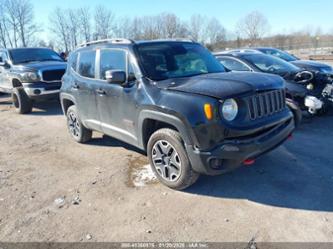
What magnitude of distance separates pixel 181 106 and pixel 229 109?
21.6 inches

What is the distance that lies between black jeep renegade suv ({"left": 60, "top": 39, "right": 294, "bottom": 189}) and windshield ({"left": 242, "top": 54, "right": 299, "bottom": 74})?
7.79 ft

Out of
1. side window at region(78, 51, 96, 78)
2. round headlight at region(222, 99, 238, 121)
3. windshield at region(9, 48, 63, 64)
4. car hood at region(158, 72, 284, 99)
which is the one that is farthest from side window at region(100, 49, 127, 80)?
windshield at region(9, 48, 63, 64)

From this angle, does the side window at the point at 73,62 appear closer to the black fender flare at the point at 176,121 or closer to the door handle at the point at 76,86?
the door handle at the point at 76,86

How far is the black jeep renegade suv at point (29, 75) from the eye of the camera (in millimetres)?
8886

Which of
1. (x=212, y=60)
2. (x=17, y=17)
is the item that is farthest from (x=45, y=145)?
(x=17, y=17)

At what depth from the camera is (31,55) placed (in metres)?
10.3

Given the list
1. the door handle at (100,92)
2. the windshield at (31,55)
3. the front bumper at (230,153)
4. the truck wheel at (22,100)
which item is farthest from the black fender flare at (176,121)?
the windshield at (31,55)

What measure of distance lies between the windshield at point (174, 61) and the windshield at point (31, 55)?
731 centimetres

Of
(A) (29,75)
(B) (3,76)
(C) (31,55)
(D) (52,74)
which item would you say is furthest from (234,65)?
(B) (3,76)

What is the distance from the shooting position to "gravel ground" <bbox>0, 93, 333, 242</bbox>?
3.09 m

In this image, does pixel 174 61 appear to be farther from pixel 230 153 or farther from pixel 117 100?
pixel 230 153

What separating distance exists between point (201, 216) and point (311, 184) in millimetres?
1636

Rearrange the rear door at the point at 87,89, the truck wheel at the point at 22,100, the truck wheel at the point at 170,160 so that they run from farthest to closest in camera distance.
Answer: the truck wheel at the point at 22,100
the rear door at the point at 87,89
the truck wheel at the point at 170,160

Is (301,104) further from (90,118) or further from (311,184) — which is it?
(90,118)
